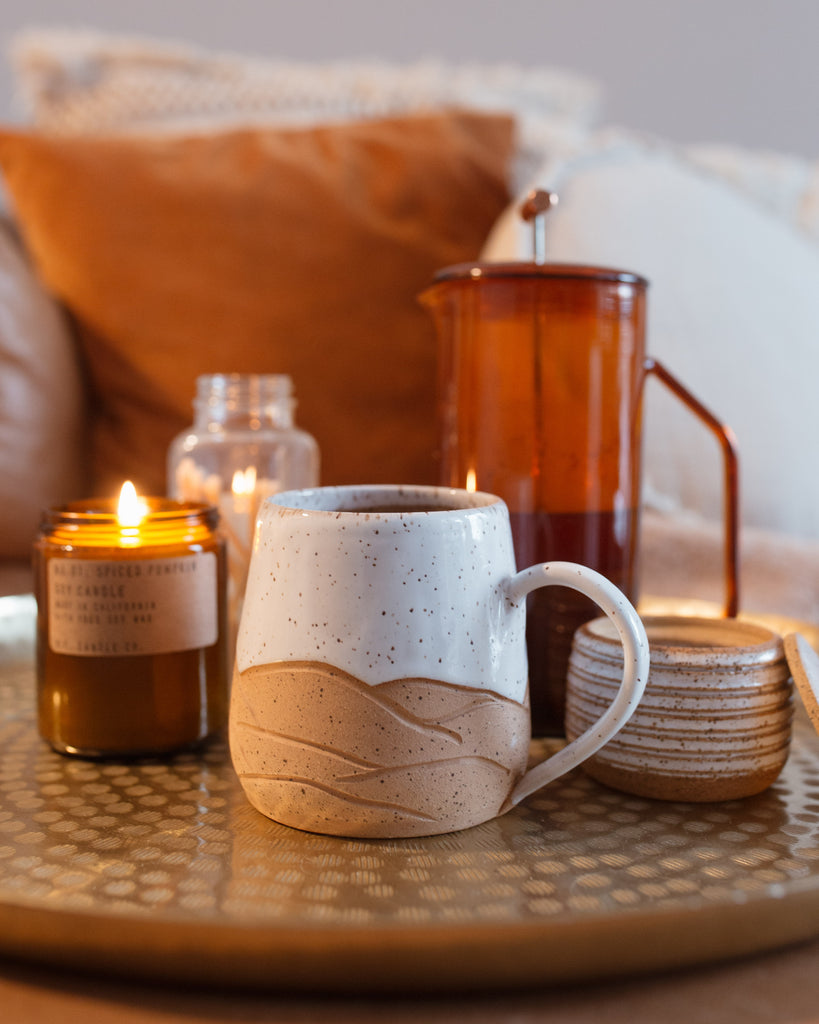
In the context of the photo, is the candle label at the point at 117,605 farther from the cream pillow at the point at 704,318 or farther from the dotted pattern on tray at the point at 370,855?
the cream pillow at the point at 704,318

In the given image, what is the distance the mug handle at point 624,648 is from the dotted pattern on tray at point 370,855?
22mm

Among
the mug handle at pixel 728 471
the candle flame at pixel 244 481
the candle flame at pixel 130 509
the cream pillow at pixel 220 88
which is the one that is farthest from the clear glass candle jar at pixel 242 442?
the cream pillow at pixel 220 88

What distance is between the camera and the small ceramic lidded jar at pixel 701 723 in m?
0.41

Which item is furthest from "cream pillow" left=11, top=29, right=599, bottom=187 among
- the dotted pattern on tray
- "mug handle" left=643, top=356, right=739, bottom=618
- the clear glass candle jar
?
the dotted pattern on tray

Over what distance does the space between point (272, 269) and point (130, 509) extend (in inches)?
24.0

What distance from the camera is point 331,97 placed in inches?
49.6

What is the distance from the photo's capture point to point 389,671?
0.37 m

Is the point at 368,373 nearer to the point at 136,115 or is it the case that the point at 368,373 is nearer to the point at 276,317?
the point at 276,317

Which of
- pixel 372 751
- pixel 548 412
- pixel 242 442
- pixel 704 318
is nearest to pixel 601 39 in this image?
pixel 704 318

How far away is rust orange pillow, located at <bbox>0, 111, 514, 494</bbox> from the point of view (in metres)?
1.03

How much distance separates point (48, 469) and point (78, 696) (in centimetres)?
59

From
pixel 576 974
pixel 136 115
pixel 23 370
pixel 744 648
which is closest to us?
pixel 576 974

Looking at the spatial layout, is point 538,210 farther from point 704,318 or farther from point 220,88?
point 220,88

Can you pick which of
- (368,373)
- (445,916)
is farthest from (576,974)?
(368,373)
